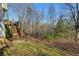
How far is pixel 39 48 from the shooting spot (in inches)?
167

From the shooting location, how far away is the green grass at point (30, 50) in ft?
13.9

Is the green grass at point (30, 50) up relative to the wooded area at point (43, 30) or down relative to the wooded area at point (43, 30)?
down

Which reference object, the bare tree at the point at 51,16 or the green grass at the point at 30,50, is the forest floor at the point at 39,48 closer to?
the green grass at the point at 30,50

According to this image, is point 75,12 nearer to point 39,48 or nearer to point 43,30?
point 43,30

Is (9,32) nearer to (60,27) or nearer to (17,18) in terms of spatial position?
(17,18)

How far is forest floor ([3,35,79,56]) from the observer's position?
4.23 metres

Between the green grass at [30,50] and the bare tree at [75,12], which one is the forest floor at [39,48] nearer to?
the green grass at [30,50]

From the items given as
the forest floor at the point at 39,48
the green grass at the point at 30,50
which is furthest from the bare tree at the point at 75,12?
the green grass at the point at 30,50

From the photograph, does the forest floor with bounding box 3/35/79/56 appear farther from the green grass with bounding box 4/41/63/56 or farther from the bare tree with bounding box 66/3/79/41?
the bare tree with bounding box 66/3/79/41

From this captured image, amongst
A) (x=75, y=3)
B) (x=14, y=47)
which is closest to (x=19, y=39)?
(x=14, y=47)

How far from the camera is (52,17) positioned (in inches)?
167

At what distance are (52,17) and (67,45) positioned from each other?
11.9 inches

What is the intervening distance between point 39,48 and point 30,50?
0.09 meters

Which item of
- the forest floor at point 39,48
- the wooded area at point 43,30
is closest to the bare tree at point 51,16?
the wooded area at point 43,30
